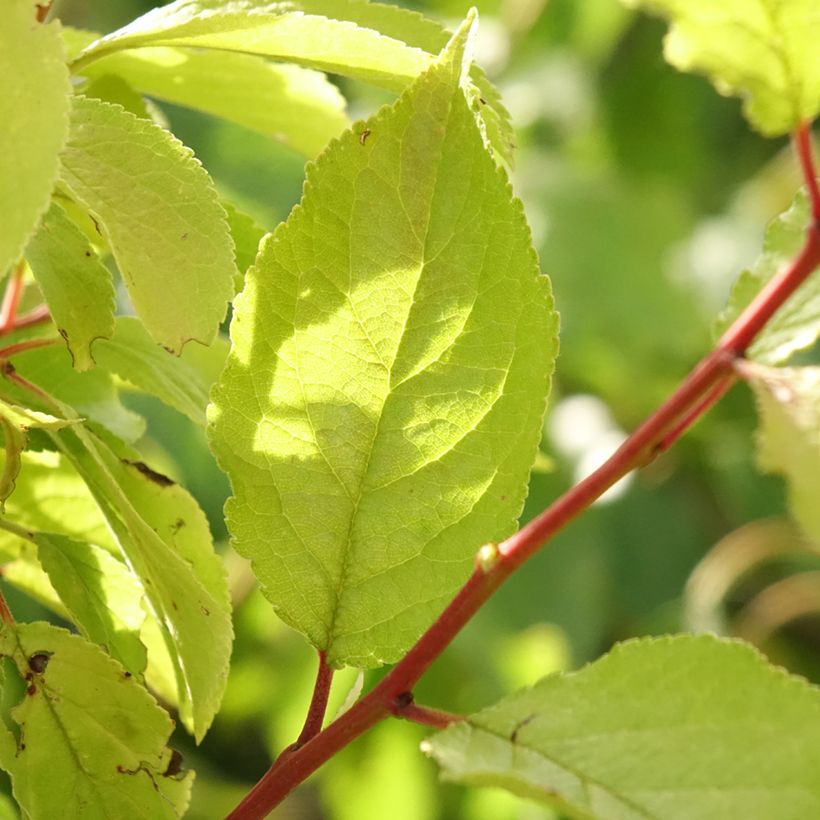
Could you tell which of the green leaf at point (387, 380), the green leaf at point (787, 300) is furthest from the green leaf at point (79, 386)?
the green leaf at point (787, 300)

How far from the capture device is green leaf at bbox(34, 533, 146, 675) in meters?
0.46

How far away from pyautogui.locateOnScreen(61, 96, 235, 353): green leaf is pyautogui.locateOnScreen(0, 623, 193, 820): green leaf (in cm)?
11

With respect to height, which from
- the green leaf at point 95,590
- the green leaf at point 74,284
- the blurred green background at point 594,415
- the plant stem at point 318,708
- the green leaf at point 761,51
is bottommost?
the plant stem at point 318,708

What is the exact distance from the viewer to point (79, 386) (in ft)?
1.78

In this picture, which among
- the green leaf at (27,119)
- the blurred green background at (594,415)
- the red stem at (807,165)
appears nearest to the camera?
the green leaf at (27,119)

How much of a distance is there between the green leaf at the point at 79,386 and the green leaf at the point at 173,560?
1.9 inches

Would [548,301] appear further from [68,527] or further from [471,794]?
[471,794]

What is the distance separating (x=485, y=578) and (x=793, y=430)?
161mm

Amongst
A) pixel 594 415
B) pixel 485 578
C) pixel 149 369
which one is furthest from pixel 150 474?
pixel 594 415

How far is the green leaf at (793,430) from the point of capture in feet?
1.50

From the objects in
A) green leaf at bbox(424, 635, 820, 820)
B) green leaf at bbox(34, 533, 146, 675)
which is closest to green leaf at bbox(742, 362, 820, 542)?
green leaf at bbox(424, 635, 820, 820)

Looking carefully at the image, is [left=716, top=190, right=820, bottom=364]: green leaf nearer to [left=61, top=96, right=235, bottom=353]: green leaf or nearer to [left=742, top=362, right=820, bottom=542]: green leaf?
[left=742, top=362, right=820, bottom=542]: green leaf

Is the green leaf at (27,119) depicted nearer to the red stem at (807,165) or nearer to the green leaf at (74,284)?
the green leaf at (74,284)

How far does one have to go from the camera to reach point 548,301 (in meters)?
0.39
